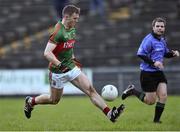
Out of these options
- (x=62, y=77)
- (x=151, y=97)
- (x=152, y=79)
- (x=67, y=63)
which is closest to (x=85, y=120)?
(x=151, y=97)

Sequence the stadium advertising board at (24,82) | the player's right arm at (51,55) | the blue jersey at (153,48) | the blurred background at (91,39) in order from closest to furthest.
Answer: the player's right arm at (51,55) < the blue jersey at (153,48) < the stadium advertising board at (24,82) < the blurred background at (91,39)

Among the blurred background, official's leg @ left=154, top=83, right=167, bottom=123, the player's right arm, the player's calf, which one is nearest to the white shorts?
the player's right arm

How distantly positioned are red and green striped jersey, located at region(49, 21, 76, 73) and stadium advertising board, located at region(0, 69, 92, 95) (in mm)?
11158

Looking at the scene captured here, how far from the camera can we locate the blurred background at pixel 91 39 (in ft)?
74.1

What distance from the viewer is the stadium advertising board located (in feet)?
73.7

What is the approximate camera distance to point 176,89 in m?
22.6

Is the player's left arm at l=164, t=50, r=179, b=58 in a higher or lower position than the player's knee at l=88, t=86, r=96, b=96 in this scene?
higher

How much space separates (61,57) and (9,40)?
17.2 m

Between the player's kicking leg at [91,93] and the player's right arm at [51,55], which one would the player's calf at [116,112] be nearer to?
the player's kicking leg at [91,93]

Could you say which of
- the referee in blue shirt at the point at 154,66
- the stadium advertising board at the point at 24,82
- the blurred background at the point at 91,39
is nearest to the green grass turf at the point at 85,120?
the referee in blue shirt at the point at 154,66

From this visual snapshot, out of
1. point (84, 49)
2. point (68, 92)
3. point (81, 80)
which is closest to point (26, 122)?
point (81, 80)

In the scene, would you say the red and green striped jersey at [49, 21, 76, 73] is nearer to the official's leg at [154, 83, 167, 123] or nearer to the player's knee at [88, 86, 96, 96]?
the player's knee at [88, 86, 96, 96]

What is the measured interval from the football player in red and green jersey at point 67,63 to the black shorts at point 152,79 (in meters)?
1.60

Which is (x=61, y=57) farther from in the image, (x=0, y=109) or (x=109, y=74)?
(x=109, y=74)
